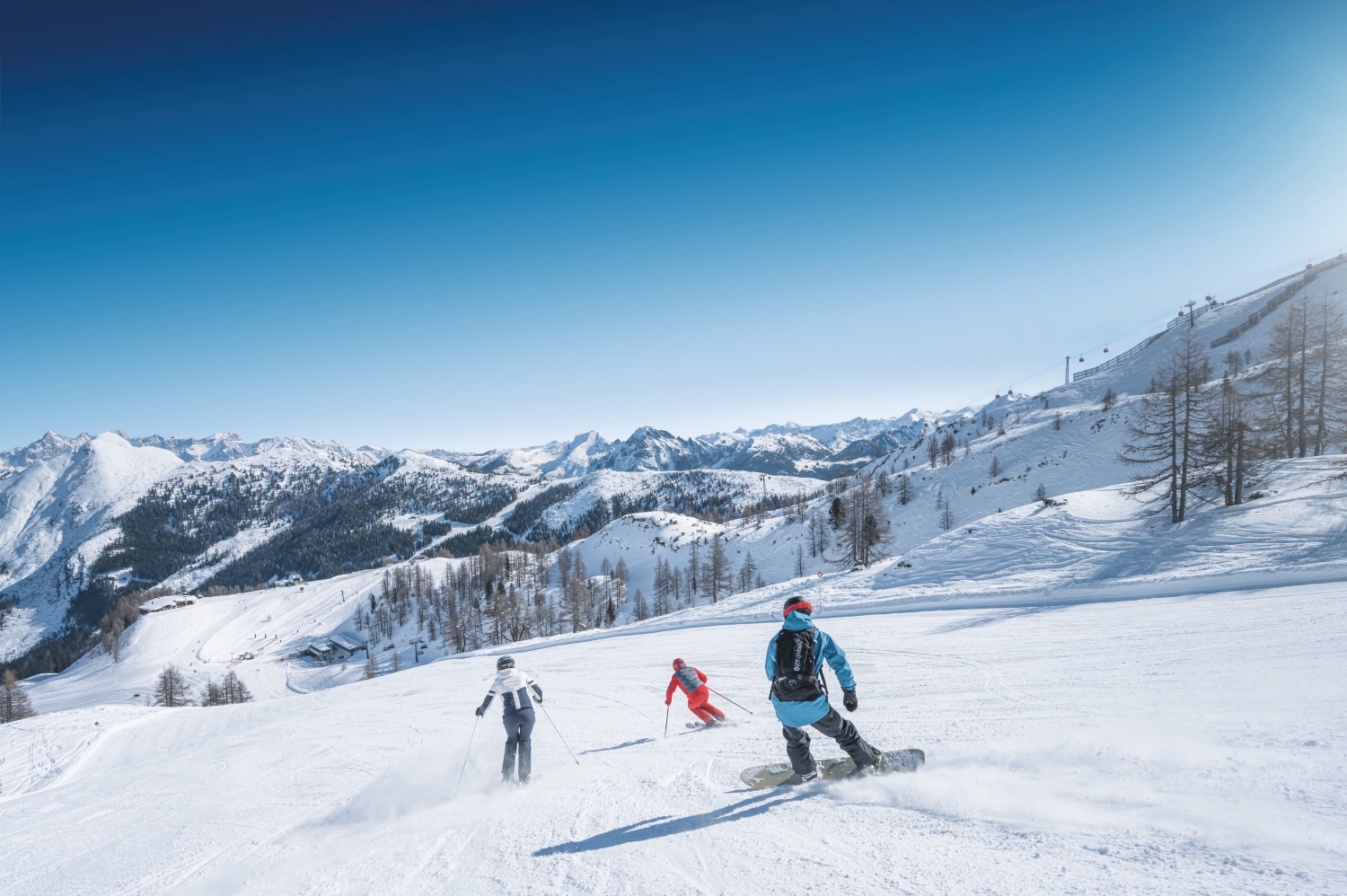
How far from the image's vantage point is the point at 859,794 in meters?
6.16

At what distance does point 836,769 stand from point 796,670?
1.65 meters

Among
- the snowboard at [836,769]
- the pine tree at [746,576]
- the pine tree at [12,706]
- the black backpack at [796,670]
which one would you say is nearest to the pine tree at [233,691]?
the pine tree at [12,706]

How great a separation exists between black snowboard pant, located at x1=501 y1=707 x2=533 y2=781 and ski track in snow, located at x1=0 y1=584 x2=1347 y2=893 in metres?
0.32

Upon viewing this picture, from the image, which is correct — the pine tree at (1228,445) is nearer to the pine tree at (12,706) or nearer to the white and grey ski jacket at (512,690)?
the white and grey ski jacket at (512,690)

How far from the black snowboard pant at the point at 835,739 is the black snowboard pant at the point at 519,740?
4205mm

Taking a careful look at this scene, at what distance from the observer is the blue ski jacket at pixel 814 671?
645cm

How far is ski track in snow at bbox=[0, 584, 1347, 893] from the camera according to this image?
4.62 m

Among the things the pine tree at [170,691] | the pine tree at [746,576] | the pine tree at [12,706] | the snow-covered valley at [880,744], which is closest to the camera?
the snow-covered valley at [880,744]

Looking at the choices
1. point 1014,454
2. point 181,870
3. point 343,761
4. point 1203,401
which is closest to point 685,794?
point 181,870

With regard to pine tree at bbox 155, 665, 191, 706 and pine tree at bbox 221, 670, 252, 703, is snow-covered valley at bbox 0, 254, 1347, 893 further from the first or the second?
pine tree at bbox 155, 665, 191, 706

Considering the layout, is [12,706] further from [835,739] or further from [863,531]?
[835,739]

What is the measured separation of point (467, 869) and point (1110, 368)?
165322mm

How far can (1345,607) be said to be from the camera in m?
11.8

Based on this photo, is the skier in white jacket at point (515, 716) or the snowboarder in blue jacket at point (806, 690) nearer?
the snowboarder in blue jacket at point (806, 690)
